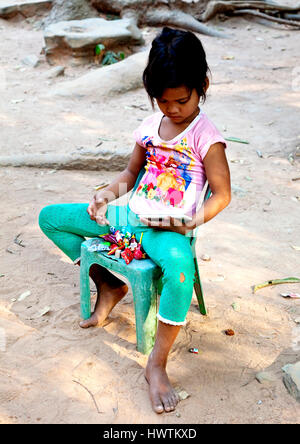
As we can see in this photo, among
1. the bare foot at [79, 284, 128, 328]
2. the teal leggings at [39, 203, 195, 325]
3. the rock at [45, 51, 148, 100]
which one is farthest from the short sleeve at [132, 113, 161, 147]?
the rock at [45, 51, 148, 100]

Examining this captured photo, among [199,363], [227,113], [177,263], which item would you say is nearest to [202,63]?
[177,263]

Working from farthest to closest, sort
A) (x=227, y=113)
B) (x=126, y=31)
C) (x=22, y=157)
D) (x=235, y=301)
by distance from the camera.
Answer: (x=126, y=31) → (x=227, y=113) → (x=22, y=157) → (x=235, y=301)

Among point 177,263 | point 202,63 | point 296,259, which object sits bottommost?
point 296,259

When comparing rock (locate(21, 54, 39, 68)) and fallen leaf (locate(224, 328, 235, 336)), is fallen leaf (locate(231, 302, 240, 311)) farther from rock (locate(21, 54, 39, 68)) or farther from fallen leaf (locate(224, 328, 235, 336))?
rock (locate(21, 54, 39, 68))

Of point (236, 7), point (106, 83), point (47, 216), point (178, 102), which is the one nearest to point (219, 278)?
point (47, 216)

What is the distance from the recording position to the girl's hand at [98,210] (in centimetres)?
241

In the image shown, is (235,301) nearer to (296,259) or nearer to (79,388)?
(296,259)

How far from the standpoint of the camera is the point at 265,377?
219 cm

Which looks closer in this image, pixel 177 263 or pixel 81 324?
pixel 177 263

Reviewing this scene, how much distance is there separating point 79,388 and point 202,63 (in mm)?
1449

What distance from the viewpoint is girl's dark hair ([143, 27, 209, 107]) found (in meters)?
1.97

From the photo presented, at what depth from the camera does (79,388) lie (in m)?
2.17
